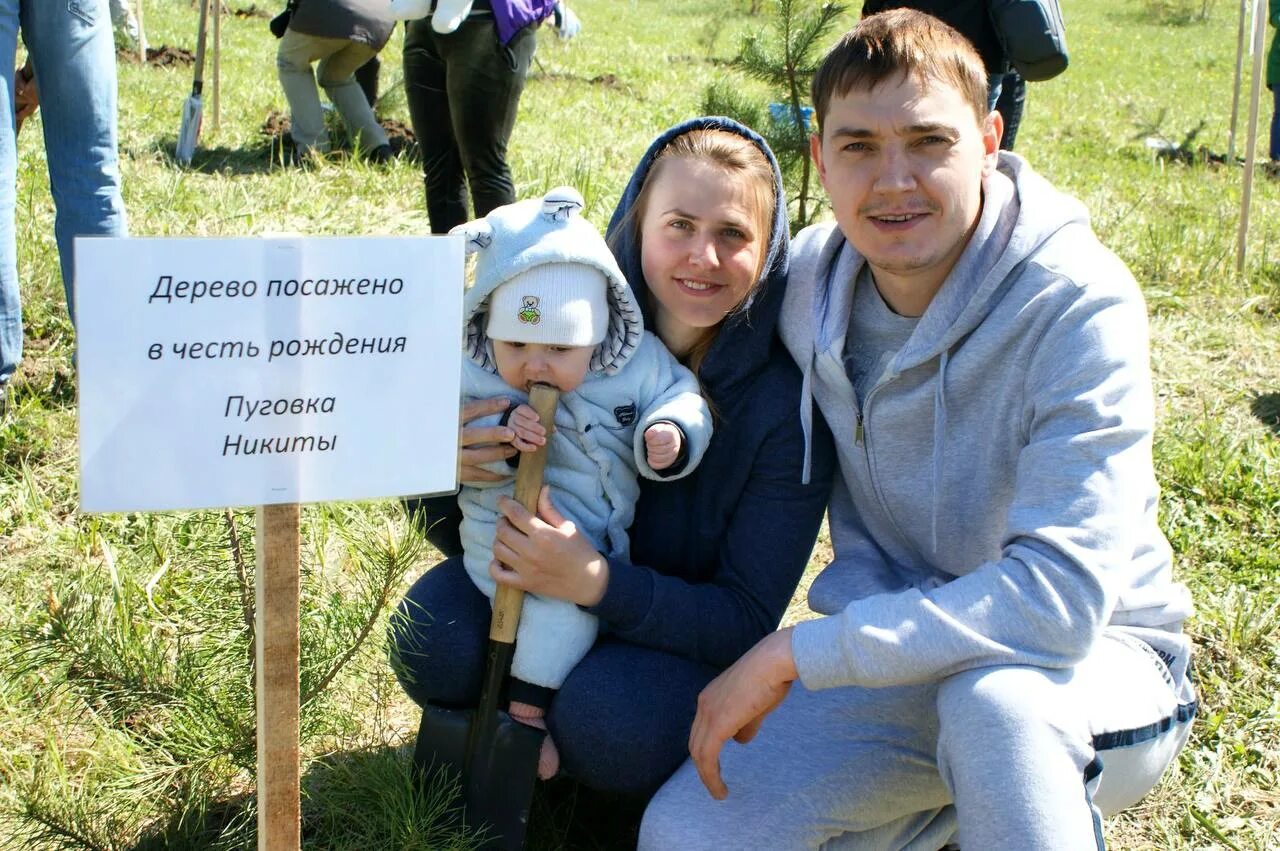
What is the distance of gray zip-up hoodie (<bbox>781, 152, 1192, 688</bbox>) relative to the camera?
1560 millimetres

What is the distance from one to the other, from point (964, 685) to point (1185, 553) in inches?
71.6

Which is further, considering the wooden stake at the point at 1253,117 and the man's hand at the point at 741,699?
the wooden stake at the point at 1253,117

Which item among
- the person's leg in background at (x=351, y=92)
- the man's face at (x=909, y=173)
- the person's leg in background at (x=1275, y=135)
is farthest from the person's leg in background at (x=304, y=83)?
the person's leg in background at (x=1275, y=135)

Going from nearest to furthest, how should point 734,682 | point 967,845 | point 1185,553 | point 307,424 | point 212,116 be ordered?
point 307,424, point 967,845, point 734,682, point 1185,553, point 212,116

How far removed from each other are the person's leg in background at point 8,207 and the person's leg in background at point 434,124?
146 centimetres

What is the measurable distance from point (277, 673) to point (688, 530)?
33.1 inches

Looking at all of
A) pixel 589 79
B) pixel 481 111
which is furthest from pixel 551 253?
pixel 589 79

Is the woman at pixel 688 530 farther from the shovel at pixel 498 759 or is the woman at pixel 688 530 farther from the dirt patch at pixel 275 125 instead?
the dirt patch at pixel 275 125

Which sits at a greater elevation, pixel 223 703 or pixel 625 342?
pixel 625 342

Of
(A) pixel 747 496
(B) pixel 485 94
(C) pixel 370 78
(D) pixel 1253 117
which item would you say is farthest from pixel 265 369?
(C) pixel 370 78

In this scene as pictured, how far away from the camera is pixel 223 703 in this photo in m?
1.75

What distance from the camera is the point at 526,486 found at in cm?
185

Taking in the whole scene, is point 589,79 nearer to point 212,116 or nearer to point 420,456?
point 212,116

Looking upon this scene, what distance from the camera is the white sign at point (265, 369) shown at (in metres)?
1.20
